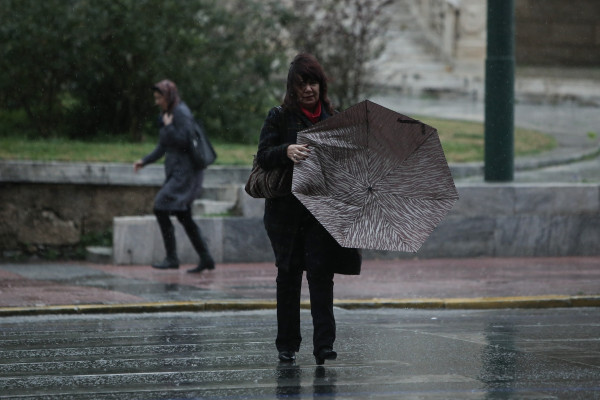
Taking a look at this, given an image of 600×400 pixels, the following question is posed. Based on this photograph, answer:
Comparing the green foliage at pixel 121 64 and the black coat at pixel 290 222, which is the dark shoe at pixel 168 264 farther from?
the black coat at pixel 290 222

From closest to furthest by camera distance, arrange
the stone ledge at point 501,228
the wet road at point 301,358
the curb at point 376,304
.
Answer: the wet road at point 301,358, the curb at point 376,304, the stone ledge at point 501,228

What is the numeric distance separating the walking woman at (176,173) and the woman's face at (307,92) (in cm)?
589

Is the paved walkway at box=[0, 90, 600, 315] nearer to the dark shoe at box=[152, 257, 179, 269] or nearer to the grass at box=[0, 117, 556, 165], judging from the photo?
the dark shoe at box=[152, 257, 179, 269]

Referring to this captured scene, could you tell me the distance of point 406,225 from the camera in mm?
7469

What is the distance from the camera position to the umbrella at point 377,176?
734 cm

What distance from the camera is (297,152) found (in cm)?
725

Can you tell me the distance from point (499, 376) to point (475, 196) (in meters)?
7.53

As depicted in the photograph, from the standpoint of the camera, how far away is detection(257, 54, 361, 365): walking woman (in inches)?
293

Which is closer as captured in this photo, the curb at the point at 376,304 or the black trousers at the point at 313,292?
the black trousers at the point at 313,292

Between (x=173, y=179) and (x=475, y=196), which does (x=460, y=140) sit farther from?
(x=173, y=179)

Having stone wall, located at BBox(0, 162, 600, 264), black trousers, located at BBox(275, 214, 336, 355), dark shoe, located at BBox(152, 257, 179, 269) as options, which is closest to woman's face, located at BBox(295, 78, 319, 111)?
black trousers, located at BBox(275, 214, 336, 355)

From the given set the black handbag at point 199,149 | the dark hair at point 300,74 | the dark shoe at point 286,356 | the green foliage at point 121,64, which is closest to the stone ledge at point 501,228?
the black handbag at point 199,149

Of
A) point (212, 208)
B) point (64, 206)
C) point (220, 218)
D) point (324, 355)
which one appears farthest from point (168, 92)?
point (324, 355)

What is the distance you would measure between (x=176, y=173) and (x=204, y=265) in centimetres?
101
